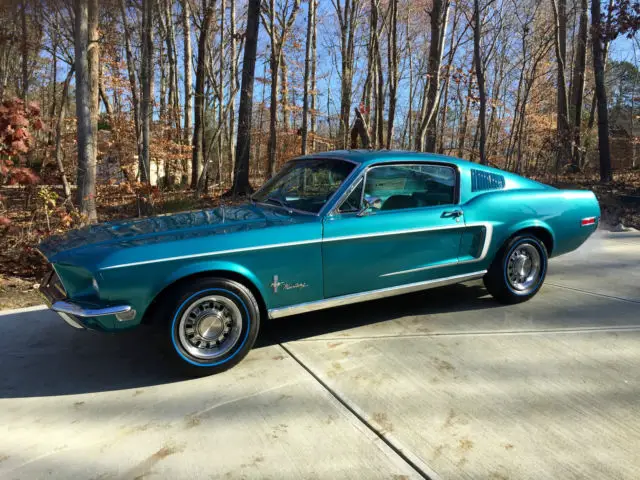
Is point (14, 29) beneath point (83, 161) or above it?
above

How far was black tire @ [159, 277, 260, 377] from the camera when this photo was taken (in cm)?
302

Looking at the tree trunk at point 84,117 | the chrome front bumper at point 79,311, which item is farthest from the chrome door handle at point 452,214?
the tree trunk at point 84,117

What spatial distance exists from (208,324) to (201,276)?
323 millimetres

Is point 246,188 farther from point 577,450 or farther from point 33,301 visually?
point 577,450

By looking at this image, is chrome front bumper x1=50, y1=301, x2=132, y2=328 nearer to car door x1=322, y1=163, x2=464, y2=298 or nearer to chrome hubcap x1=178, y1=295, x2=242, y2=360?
chrome hubcap x1=178, y1=295, x2=242, y2=360

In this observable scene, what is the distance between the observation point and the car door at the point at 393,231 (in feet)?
11.7

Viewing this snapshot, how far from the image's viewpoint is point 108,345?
3.74 meters

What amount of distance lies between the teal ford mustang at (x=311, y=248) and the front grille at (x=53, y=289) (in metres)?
0.02

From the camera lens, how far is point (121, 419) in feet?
8.94

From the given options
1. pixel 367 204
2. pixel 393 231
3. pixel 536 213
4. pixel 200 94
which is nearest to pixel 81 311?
pixel 367 204

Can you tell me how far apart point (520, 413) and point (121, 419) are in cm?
229

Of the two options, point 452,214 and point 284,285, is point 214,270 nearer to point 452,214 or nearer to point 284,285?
point 284,285

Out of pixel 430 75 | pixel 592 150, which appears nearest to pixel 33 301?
pixel 430 75

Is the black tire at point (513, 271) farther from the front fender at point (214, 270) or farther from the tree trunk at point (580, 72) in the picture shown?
the tree trunk at point (580, 72)
